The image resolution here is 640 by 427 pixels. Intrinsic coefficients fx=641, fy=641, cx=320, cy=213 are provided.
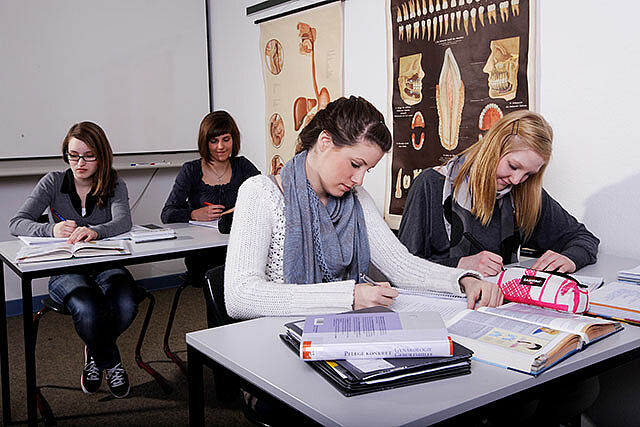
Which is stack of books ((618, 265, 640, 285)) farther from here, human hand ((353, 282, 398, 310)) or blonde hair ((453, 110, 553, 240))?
human hand ((353, 282, 398, 310))

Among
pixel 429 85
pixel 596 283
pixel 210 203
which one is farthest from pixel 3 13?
pixel 596 283

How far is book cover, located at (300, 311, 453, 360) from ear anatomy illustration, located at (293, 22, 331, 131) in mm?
2475

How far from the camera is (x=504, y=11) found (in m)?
2.56

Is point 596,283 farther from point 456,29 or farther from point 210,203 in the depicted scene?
point 210,203

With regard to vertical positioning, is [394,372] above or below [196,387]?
above

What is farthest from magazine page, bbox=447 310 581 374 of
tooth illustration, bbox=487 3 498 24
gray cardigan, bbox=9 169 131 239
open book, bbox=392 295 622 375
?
gray cardigan, bbox=9 169 131 239

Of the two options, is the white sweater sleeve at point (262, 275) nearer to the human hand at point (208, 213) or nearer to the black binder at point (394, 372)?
the black binder at point (394, 372)

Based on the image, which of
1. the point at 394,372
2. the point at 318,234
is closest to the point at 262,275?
the point at 318,234

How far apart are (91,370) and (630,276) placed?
82.8 inches

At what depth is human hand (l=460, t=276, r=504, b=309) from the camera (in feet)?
5.16

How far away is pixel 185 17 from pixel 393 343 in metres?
3.74

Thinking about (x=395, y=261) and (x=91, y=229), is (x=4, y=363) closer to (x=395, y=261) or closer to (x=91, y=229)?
(x=91, y=229)

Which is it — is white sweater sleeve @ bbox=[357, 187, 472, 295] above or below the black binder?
above

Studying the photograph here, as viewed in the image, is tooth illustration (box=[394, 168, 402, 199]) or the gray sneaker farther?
tooth illustration (box=[394, 168, 402, 199])
